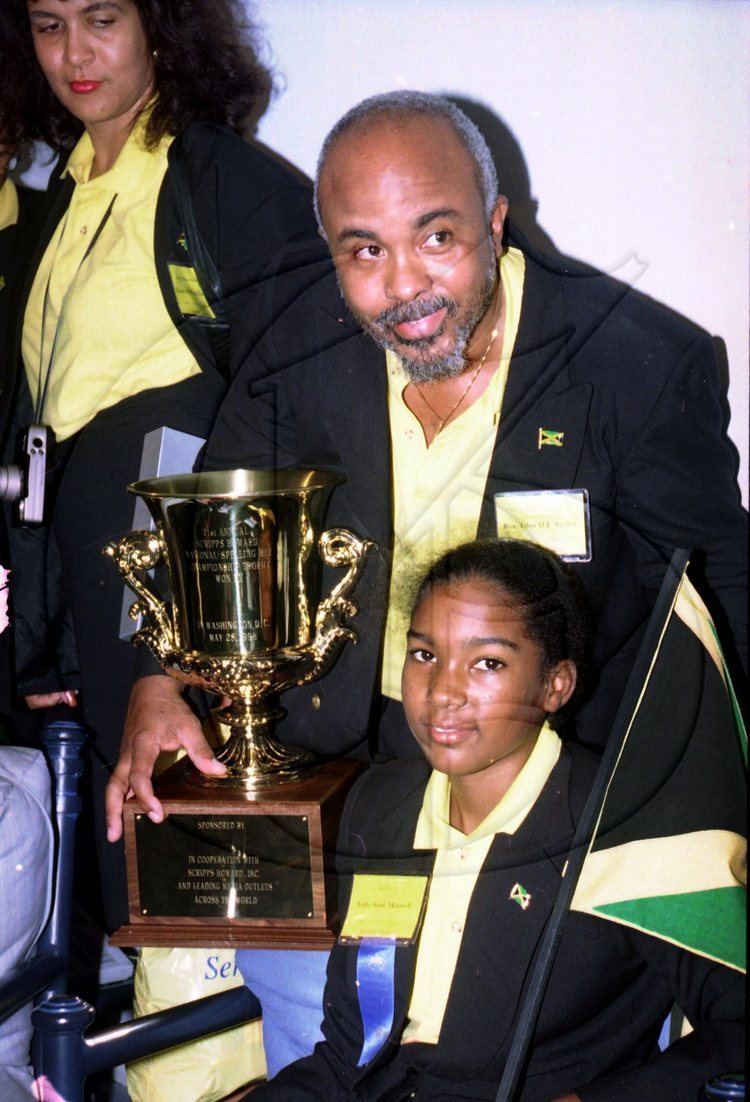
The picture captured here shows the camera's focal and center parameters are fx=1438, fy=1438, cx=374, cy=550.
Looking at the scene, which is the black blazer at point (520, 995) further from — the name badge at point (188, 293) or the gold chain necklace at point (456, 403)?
the name badge at point (188, 293)

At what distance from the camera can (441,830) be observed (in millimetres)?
1213

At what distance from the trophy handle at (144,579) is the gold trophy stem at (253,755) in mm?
84

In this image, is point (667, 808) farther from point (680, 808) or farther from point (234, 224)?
point (234, 224)

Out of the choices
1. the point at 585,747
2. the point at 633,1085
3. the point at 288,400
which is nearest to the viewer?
the point at 633,1085

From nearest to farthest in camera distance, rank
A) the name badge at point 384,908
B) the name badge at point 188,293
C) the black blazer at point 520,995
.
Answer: the black blazer at point 520,995
the name badge at point 384,908
the name badge at point 188,293

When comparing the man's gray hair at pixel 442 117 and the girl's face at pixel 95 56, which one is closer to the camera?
the man's gray hair at pixel 442 117

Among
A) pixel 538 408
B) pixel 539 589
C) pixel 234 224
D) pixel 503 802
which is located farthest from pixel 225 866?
pixel 234 224

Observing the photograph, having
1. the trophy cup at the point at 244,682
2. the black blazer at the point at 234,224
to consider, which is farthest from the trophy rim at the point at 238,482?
the black blazer at the point at 234,224

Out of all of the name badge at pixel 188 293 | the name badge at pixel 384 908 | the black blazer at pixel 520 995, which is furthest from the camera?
the name badge at pixel 188 293

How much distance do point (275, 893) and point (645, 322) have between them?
22.5 inches

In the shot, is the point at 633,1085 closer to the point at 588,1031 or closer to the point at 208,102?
the point at 588,1031

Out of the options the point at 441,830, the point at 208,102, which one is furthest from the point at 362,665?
the point at 208,102

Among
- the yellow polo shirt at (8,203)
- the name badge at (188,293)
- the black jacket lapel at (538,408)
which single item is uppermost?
the yellow polo shirt at (8,203)

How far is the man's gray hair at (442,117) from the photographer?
115 cm
